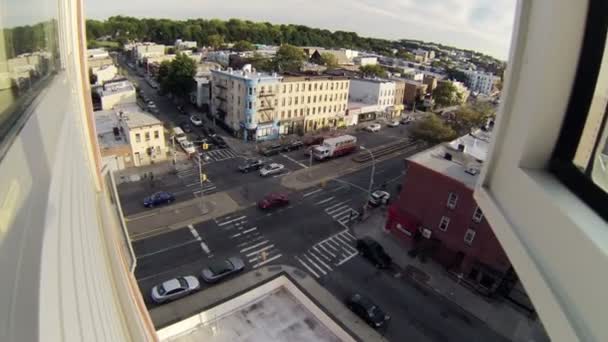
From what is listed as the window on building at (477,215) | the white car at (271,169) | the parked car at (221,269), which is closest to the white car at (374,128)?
the white car at (271,169)

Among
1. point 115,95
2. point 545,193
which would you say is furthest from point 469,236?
point 115,95

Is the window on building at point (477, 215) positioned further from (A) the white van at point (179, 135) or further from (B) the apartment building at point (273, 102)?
(A) the white van at point (179, 135)

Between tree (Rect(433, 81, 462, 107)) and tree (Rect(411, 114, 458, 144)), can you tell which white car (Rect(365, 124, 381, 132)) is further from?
tree (Rect(433, 81, 462, 107))

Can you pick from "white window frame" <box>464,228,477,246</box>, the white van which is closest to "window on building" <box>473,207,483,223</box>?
"white window frame" <box>464,228,477,246</box>

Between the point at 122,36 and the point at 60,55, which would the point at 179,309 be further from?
the point at 122,36

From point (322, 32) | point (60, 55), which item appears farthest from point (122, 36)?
point (60, 55)
